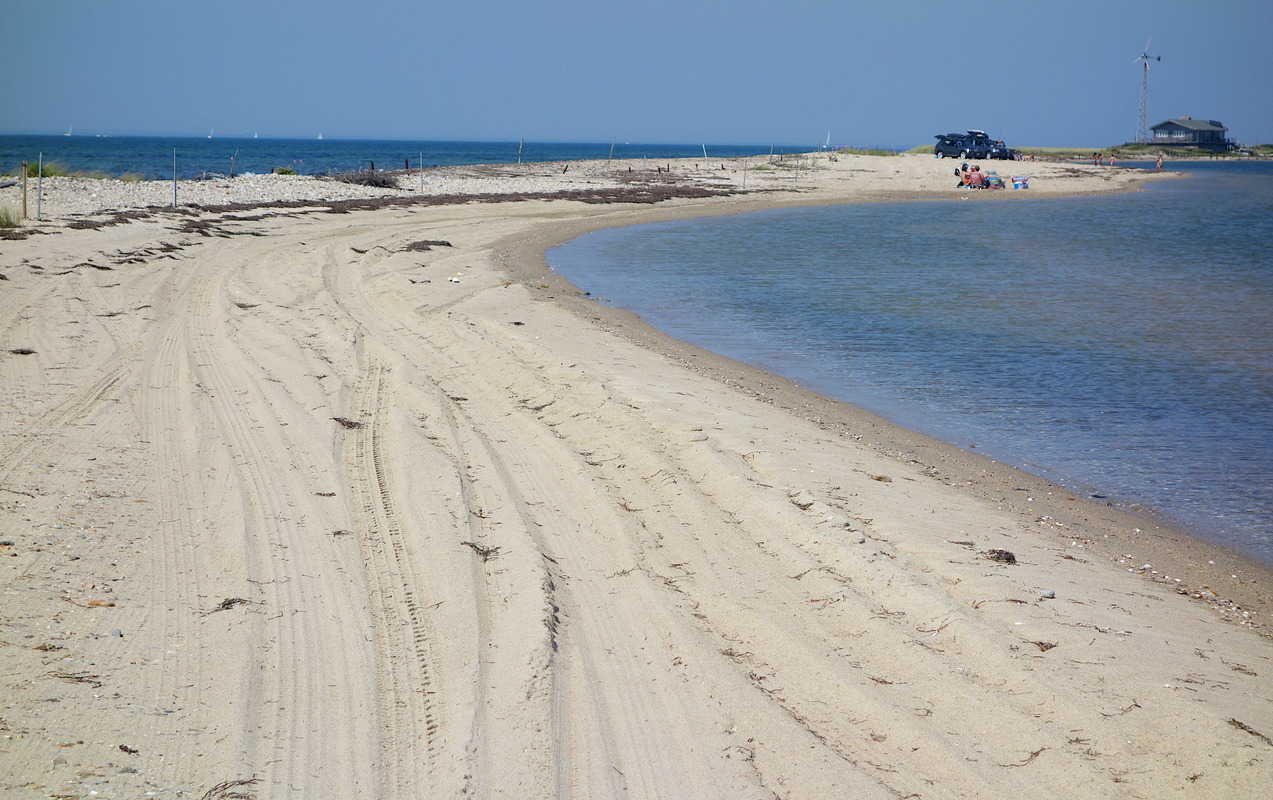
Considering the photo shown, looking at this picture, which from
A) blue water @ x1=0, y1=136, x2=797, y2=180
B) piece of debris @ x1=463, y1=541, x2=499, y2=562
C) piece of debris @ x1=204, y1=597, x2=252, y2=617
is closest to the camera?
piece of debris @ x1=204, y1=597, x2=252, y2=617

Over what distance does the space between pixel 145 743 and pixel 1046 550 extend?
4.53m

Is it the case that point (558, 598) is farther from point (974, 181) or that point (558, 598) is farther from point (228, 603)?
point (974, 181)

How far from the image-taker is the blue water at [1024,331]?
24.2 feet

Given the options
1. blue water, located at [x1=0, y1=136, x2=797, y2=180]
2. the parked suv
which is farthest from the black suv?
blue water, located at [x1=0, y1=136, x2=797, y2=180]

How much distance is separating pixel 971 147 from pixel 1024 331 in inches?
2270

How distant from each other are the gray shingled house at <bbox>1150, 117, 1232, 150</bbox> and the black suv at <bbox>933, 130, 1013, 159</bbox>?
229 ft

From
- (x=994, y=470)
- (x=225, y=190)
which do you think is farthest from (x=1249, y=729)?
(x=225, y=190)

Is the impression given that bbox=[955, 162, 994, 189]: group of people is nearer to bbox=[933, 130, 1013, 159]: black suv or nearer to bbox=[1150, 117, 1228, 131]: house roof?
bbox=[933, 130, 1013, 159]: black suv

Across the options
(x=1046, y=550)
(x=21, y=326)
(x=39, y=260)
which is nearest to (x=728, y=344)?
(x=1046, y=550)

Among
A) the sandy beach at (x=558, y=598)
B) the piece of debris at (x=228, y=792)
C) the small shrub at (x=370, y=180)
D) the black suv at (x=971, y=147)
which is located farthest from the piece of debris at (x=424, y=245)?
the black suv at (x=971, y=147)

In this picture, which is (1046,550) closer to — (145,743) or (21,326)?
(145,743)

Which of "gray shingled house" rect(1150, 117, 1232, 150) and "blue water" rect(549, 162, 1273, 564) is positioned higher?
"gray shingled house" rect(1150, 117, 1232, 150)

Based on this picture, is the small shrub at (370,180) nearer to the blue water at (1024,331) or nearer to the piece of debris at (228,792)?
the blue water at (1024,331)

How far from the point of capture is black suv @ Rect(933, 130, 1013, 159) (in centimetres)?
6450
